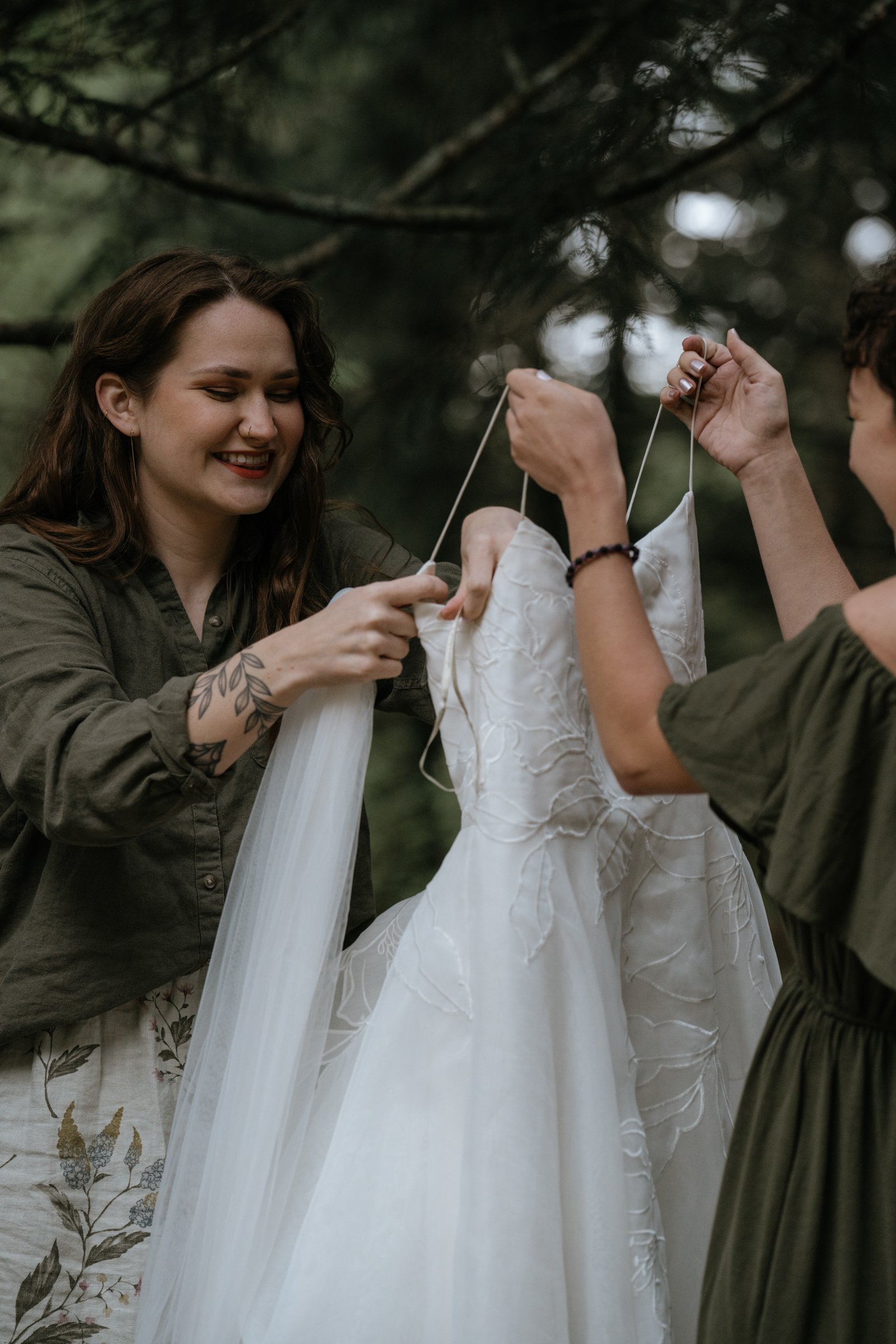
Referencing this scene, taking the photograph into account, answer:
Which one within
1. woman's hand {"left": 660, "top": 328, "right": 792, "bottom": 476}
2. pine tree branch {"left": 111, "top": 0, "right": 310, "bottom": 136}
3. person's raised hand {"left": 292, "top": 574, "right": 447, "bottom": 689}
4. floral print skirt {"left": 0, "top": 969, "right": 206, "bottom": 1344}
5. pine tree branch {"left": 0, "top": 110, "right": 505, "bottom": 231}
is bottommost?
floral print skirt {"left": 0, "top": 969, "right": 206, "bottom": 1344}

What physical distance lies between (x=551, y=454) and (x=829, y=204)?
4129 mm

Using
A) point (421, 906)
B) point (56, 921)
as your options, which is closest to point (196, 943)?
point (56, 921)

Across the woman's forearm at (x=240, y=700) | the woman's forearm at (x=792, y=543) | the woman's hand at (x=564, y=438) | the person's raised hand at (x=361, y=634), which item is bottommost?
the woman's forearm at (x=240, y=700)

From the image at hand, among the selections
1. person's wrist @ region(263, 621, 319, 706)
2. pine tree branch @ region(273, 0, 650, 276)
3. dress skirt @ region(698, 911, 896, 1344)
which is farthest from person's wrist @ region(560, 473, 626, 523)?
pine tree branch @ region(273, 0, 650, 276)

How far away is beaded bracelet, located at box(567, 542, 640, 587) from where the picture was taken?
133 cm

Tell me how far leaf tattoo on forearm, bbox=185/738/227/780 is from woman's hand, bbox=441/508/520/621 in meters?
0.33

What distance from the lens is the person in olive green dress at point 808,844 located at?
→ 1143mm

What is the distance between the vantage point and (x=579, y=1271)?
134cm

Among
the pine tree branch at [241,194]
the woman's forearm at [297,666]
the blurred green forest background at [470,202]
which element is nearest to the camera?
the woman's forearm at [297,666]

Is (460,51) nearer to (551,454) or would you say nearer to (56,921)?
(551,454)

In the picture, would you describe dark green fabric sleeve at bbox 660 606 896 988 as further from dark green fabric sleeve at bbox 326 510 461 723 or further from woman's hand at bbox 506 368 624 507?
dark green fabric sleeve at bbox 326 510 461 723

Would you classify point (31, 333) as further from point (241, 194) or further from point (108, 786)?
point (108, 786)

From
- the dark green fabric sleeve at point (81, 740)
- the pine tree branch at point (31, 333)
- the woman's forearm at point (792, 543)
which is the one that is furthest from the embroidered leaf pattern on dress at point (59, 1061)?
the pine tree branch at point (31, 333)

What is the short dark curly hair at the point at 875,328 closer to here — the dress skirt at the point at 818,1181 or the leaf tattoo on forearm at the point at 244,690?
the dress skirt at the point at 818,1181
